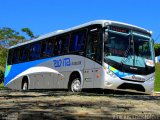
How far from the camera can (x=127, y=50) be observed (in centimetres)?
Result: 1673

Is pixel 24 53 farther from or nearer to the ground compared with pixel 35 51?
farther from the ground

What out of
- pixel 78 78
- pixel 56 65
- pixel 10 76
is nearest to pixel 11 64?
pixel 10 76

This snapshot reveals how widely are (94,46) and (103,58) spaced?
2.70 feet

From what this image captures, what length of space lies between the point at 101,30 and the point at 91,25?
2.79 feet

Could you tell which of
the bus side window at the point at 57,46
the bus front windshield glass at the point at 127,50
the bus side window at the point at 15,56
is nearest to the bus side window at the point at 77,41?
the bus side window at the point at 57,46

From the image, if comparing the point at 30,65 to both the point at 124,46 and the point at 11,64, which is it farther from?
the point at 124,46

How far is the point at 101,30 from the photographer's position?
54.2 feet

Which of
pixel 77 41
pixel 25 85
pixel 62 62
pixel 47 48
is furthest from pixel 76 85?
pixel 25 85

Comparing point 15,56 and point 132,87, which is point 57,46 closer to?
point 132,87

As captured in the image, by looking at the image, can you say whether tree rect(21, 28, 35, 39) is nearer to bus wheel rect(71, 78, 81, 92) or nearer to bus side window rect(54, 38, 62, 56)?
bus side window rect(54, 38, 62, 56)

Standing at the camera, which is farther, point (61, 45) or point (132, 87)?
point (61, 45)

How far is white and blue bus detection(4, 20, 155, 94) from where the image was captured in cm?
1644

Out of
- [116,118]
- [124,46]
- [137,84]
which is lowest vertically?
[116,118]

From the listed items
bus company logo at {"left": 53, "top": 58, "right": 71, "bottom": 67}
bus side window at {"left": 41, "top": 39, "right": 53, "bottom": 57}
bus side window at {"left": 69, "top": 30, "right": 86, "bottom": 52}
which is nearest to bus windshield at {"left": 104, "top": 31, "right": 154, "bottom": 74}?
bus side window at {"left": 69, "top": 30, "right": 86, "bottom": 52}
